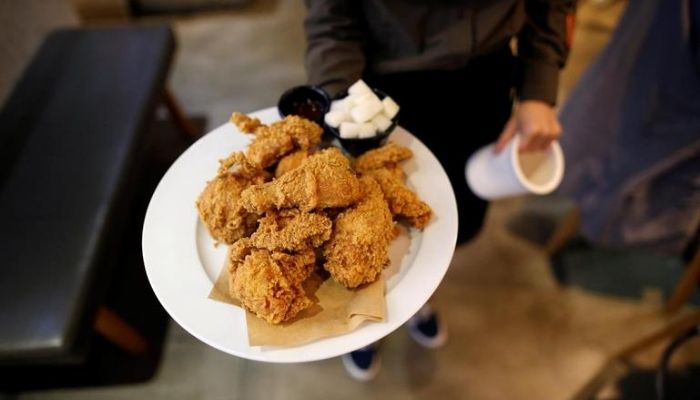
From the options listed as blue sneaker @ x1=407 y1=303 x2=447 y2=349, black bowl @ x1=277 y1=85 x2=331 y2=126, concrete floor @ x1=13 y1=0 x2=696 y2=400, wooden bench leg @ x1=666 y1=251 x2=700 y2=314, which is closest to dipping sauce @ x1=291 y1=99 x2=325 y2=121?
black bowl @ x1=277 y1=85 x2=331 y2=126

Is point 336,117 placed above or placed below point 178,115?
above

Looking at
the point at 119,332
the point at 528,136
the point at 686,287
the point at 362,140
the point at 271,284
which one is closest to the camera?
the point at 271,284

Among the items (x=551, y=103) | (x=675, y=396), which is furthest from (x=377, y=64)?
(x=675, y=396)

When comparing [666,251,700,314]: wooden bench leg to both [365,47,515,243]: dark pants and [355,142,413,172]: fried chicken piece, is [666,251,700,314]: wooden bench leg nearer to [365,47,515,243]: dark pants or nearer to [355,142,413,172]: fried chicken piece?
[365,47,515,243]: dark pants

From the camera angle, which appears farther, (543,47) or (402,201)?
(543,47)

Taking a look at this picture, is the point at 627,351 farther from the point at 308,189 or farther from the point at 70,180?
the point at 70,180

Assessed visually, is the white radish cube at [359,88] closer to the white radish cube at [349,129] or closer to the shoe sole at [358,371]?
the white radish cube at [349,129]

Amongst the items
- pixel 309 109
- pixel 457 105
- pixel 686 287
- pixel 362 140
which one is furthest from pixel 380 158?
pixel 686 287
